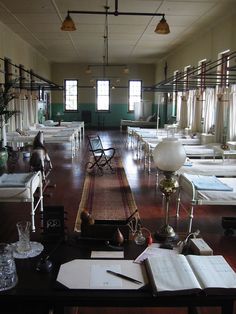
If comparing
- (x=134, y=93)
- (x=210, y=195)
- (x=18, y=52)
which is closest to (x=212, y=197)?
(x=210, y=195)

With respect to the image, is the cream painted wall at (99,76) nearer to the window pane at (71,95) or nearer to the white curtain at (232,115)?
the window pane at (71,95)

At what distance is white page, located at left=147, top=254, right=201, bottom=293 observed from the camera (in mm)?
1602

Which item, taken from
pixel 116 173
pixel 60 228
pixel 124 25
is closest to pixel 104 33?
pixel 124 25

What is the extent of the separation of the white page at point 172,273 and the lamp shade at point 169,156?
0.64 meters

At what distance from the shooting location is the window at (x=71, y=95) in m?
20.2

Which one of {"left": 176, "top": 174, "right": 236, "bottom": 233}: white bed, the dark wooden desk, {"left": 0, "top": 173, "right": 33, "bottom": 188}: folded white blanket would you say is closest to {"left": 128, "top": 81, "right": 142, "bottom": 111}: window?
{"left": 0, "top": 173, "right": 33, "bottom": 188}: folded white blanket

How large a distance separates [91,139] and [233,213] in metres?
4.40

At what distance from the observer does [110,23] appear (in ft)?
31.8

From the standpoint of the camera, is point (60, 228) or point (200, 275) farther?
point (60, 228)

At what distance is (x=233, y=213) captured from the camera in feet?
15.7

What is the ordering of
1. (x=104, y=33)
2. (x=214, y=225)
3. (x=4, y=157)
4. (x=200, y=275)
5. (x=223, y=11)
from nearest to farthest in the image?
(x=200, y=275) → (x=214, y=225) → (x=4, y=157) → (x=223, y=11) → (x=104, y=33)

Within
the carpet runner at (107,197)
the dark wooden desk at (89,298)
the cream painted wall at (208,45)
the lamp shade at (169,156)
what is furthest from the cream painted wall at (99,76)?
the dark wooden desk at (89,298)

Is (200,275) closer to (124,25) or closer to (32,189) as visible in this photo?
(32,189)

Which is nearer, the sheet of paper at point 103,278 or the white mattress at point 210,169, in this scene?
the sheet of paper at point 103,278
